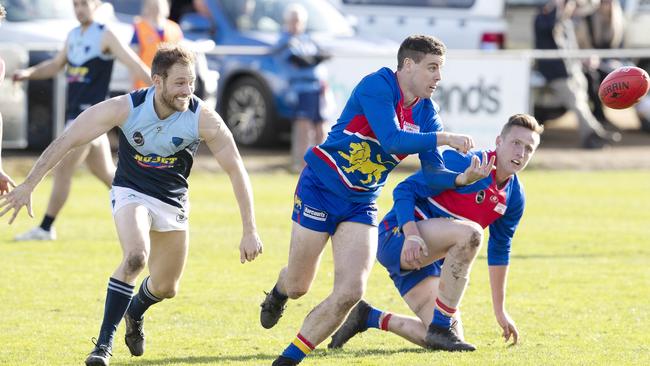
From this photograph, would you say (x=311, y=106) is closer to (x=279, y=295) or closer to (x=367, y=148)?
(x=279, y=295)

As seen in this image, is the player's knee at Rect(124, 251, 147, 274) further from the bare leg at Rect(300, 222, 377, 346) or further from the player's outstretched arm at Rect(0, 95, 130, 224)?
the bare leg at Rect(300, 222, 377, 346)

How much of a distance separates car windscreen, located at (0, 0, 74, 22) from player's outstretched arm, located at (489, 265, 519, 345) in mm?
11058

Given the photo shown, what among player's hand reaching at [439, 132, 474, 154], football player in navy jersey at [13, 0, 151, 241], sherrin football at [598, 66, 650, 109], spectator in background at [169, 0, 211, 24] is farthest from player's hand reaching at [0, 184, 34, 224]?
spectator in background at [169, 0, 211, 24]

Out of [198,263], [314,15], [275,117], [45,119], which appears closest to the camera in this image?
[198,263]

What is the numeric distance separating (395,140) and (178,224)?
1358 mm

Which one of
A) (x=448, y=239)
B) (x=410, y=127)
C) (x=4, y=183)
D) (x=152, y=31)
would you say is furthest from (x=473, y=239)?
(x=152, y=31)

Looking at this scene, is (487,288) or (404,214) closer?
(404,214)

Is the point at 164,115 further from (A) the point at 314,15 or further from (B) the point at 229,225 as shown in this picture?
(A) the point at 314,15

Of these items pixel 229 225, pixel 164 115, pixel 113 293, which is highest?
pixel 164 115

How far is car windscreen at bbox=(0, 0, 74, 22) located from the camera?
17.2 meters

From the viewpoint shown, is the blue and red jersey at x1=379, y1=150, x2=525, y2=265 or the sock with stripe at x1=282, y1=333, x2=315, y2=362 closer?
the sock with stripe at x1=282, y1=333, x2=315, y2=362

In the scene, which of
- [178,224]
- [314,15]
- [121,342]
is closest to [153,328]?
[121,342]

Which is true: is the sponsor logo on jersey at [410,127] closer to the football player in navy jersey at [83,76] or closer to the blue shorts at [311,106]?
the football player in navy jersey at [83,76]

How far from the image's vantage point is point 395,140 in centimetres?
663
